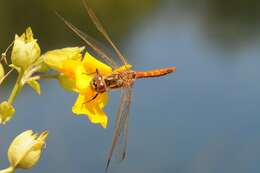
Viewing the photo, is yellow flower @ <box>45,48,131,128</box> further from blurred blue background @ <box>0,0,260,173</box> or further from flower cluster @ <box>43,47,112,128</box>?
blurred blue background @ <box>0,0,260,173</box>

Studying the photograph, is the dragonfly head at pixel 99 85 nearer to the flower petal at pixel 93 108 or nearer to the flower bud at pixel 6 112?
the flower petal at pixel 93 108

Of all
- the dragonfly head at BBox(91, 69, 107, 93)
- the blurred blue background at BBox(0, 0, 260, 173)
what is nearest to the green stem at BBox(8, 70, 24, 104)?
the dragonfly head at BBox(91, 69, 107, 93)

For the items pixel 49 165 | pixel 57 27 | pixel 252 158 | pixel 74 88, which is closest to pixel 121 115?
pixel 74 88

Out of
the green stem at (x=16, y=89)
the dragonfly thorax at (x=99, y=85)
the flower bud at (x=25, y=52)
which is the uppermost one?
the flower bud at (x=25, y=52)

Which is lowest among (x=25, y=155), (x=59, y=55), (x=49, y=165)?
(x=25, y=155)

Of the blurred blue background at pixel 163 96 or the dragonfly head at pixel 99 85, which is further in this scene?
the blurred blue background at pixel 163 96

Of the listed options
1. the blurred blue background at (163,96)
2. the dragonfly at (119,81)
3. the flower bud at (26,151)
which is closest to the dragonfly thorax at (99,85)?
the dragonfly at (119,81)

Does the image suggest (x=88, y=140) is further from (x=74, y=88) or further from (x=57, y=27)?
(x=74, y=88)
